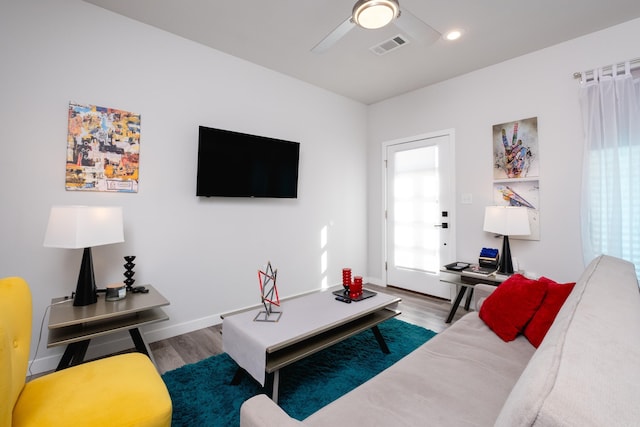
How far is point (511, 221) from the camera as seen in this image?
277 cm

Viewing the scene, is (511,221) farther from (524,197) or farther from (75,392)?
(75,392)

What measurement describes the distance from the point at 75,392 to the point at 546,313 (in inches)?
88.2

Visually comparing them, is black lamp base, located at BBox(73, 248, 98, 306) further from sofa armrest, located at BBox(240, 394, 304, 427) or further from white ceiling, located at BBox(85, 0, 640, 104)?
white ceiling, located at BBox(85, 0, 640, 104)

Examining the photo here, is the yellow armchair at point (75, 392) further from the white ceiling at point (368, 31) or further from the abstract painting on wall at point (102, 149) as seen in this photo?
the white ceiling at point (368, 31)

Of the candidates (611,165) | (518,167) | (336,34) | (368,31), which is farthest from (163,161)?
(611,165)

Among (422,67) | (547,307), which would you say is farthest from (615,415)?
(422,67)

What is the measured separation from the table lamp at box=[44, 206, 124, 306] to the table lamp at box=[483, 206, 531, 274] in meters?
3.20

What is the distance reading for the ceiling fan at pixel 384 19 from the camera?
1.72 m

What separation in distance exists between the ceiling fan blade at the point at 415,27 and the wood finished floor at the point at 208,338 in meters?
2.50

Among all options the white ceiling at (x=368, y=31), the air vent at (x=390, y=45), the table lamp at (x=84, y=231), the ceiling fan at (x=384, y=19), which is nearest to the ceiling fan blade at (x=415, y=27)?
the ceiling fan at (x=384, y=19)

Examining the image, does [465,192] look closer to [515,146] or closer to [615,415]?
[515,146]

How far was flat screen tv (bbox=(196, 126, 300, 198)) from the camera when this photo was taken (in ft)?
9.08

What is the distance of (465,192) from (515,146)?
688mm

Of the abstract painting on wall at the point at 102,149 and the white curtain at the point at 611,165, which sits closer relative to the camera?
the abstract painting on wall at the point at 102,149
